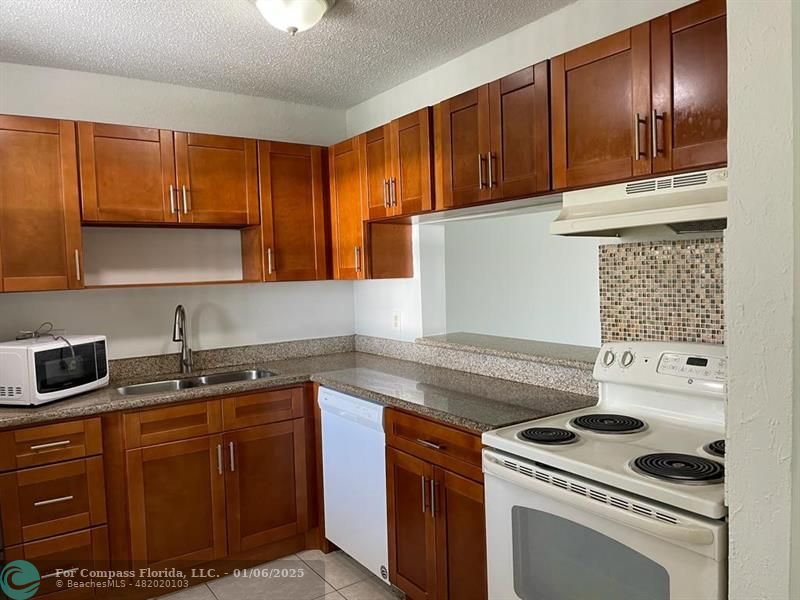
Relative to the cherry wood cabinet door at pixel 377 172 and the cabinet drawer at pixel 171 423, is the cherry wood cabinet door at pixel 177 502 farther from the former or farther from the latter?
the cherry wood cabinet door at pixel 377 172

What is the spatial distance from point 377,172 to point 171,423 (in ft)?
5.04

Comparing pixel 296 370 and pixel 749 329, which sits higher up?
pixel 749 329

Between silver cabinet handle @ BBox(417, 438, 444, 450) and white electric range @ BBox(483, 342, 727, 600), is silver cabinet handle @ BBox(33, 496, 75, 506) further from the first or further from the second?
white electric range @ BBox(483, 342, 727, 600)

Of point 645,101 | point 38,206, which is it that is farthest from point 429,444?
point 38,206

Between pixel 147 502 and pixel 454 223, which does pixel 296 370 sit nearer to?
pixel 147 502

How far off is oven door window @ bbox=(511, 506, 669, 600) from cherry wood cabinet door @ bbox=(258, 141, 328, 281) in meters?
1.92

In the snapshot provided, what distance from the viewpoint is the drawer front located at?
2.23 metres

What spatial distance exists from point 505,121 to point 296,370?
1.67 meters

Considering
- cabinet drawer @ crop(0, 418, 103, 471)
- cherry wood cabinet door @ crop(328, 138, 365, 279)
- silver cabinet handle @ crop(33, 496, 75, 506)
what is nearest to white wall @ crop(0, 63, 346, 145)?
cherry wood cabinet door @ crop(328, 138, 365, 279)

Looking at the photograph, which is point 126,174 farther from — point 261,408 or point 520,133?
point 520,133

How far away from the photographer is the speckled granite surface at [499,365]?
228 cm

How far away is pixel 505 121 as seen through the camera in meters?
2.20

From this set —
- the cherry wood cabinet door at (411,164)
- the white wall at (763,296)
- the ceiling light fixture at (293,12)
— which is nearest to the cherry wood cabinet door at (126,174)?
the ceiling light fixture at (293,12)

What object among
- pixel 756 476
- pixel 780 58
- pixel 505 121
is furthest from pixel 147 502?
pixel 780 58
